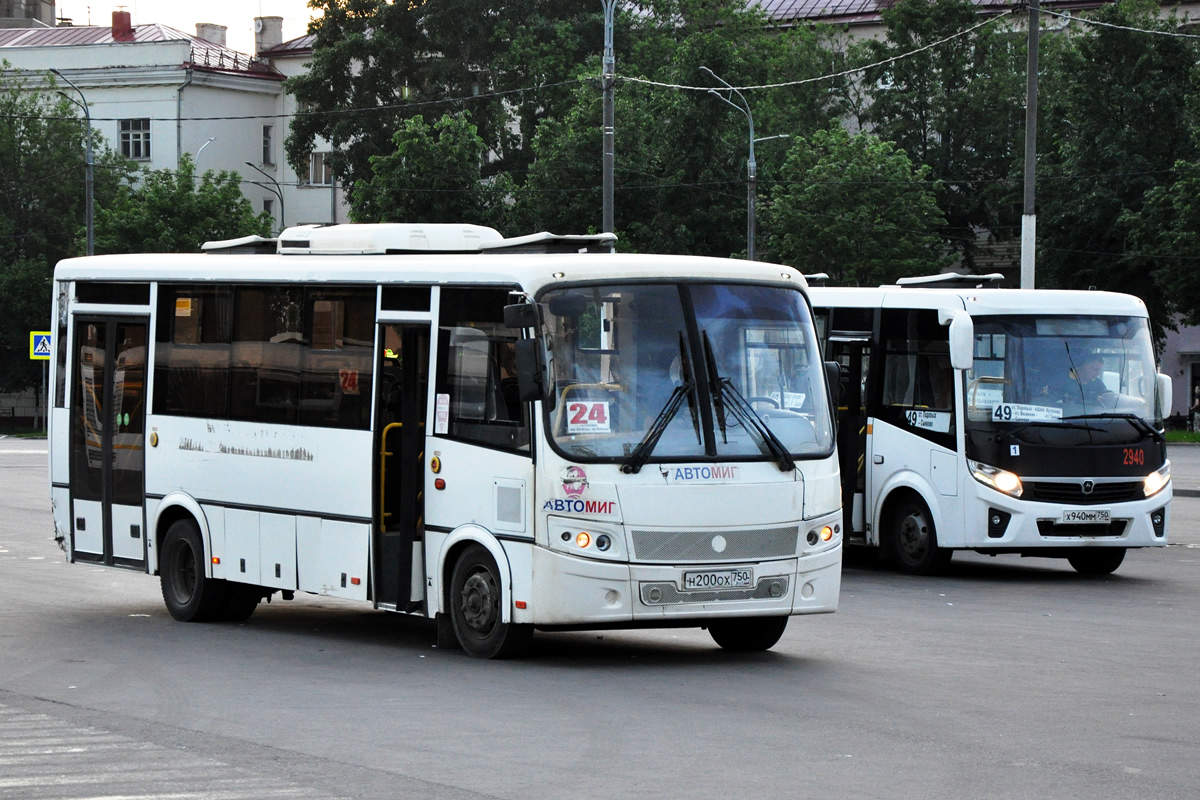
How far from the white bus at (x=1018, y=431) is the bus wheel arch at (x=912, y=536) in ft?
0.06

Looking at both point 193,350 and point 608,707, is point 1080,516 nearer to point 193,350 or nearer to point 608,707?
point 193,350

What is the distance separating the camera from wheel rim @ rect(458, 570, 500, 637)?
11633 millimetres

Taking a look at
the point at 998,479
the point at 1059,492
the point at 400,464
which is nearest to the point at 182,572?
the point at 400,464

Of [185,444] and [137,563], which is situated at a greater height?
[185,444]

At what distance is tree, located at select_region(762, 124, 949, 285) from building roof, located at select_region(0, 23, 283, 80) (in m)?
32.5

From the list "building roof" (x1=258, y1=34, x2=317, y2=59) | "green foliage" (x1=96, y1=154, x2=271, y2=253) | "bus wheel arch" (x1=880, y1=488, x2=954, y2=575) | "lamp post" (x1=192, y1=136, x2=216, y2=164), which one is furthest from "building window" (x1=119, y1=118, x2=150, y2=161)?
"bus wheel arch" (x1=880, y1=488, x2=954, y2=575)

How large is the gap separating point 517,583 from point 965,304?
26.0ft

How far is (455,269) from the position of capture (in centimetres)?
1211

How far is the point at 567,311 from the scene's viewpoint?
1138cm

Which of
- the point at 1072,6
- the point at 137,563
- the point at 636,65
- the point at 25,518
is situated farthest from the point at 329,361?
the point at 1072,6

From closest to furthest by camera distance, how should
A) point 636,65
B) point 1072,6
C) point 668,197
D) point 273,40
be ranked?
point 668,197 → point 636,65 → point 1072,6 → point 273,40

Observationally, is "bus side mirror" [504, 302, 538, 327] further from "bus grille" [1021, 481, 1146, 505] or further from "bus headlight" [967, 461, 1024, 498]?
"bus grille" [1021, 481, 1146, 505]

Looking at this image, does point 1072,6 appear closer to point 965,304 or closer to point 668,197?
point 668,197

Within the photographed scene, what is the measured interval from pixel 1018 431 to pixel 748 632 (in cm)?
605
